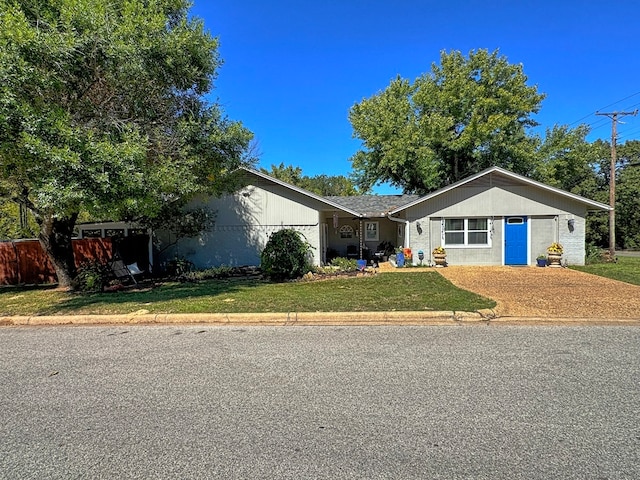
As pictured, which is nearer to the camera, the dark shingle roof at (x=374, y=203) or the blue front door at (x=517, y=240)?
the blue front door at (x=517, y=240)

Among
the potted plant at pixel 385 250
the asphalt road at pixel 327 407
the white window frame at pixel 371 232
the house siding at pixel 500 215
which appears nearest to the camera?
the asphalt road at pixel 327 407

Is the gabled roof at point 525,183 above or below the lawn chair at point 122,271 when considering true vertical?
above

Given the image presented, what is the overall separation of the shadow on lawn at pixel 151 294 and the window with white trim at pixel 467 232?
872 cm

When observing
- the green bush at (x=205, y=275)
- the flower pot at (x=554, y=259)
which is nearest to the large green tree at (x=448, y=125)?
the flower pot at (x=554, y=259)

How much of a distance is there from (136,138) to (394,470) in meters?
7.65

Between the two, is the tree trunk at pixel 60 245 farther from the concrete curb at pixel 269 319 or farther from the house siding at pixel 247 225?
the concrete curb at pixel 269 319

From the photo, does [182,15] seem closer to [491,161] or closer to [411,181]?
[411,181]

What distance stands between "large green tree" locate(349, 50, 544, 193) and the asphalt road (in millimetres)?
22157

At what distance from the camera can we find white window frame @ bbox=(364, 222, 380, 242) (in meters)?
21.5

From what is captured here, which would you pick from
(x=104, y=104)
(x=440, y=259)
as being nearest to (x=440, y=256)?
(x=440, y=259)

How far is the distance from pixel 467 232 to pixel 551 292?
291 inches

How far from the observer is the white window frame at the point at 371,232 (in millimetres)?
21531

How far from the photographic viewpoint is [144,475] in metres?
2.56

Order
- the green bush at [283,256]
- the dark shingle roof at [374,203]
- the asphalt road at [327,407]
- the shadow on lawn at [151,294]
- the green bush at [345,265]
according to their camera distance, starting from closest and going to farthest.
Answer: the asphalt road at [327,407] < the shadow on lawn at [151,294] < the green bush at [283,256] < the green bush at [345,265] < the dark shingle roof at [374,203]
